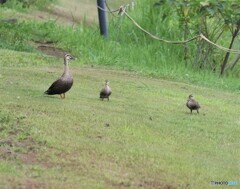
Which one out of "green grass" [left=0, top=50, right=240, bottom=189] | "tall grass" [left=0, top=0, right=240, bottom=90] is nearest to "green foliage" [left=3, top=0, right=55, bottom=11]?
"tall grass" [left=0, top=0, right=240, bottom=90]

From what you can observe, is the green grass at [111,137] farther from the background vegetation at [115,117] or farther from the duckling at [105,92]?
the duckling at [105,92]

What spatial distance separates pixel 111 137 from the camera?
876 centimetres

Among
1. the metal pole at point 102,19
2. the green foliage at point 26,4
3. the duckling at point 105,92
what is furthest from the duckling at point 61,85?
the green foliage at point 26,4

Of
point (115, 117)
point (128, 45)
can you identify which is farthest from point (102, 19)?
point (115, 117)

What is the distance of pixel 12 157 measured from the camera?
7574mm

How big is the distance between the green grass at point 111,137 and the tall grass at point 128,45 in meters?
2.86

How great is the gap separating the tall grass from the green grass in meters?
2.86

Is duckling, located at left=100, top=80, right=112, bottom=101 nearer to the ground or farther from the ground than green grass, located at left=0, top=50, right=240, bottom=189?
farther from the ground

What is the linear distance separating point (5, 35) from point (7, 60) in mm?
2887

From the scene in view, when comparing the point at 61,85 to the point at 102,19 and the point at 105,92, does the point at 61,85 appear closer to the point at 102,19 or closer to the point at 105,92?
the point at 105,92

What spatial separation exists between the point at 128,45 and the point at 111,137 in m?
9.90

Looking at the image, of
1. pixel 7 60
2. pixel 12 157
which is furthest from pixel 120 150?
pixel 7 60

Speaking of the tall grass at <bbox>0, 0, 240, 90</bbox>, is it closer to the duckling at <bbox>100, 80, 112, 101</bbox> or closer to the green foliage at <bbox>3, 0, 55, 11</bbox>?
the green foliage at <bbox>3, 0, 55, 11</bbox>

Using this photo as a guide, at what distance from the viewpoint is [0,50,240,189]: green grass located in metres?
7.35
